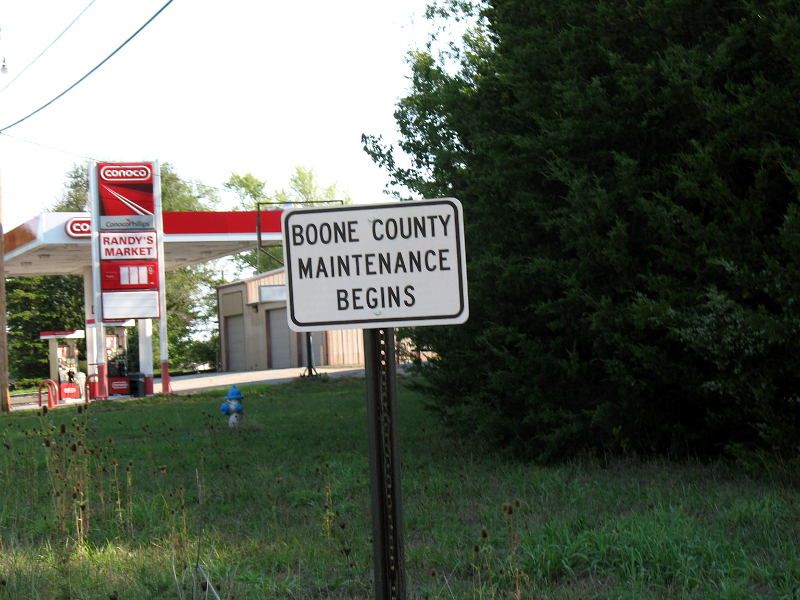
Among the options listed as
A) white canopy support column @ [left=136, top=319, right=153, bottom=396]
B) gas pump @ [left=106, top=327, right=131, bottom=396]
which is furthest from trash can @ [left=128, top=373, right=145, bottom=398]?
white canopy support column @ [left=136, top=319, right=153, bottom=396]

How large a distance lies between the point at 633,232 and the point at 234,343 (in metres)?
43.1

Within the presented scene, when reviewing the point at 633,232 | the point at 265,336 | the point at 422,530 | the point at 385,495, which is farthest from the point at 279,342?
the point at 385,495

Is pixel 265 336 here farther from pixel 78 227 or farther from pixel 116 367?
pixel 116 367

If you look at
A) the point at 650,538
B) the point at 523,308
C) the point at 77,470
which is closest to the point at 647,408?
the point at 523,308

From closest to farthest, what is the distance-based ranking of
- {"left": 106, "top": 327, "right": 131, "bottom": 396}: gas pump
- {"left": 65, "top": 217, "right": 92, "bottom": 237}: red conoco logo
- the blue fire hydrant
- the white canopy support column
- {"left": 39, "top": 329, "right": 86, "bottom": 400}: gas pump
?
the blue fire hydrant < {"left": 106, "top": 327, "right": 131, "bottom": 396}: gas pump < the white canopy support column < {"left": 65, "top": 217, "right": 92, "bottom": 237}: red conoco logo < {"left": 39, "top": 329, "right": 86, "bottom": 400}: gas pump

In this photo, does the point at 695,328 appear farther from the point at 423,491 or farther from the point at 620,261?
the point at 423,491

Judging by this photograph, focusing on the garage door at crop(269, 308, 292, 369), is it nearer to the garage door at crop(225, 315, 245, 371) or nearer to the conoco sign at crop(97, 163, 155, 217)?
the garage door at crop(225, 315, 245, 371)

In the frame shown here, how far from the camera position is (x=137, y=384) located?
1092 inches

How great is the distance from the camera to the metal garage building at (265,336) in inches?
1692

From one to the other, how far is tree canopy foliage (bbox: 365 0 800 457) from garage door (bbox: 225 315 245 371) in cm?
3970

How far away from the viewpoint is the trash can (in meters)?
27.5

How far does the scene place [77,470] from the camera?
693 centimetres

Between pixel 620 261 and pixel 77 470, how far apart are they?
187 inches

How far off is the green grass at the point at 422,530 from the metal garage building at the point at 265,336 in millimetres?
32648
